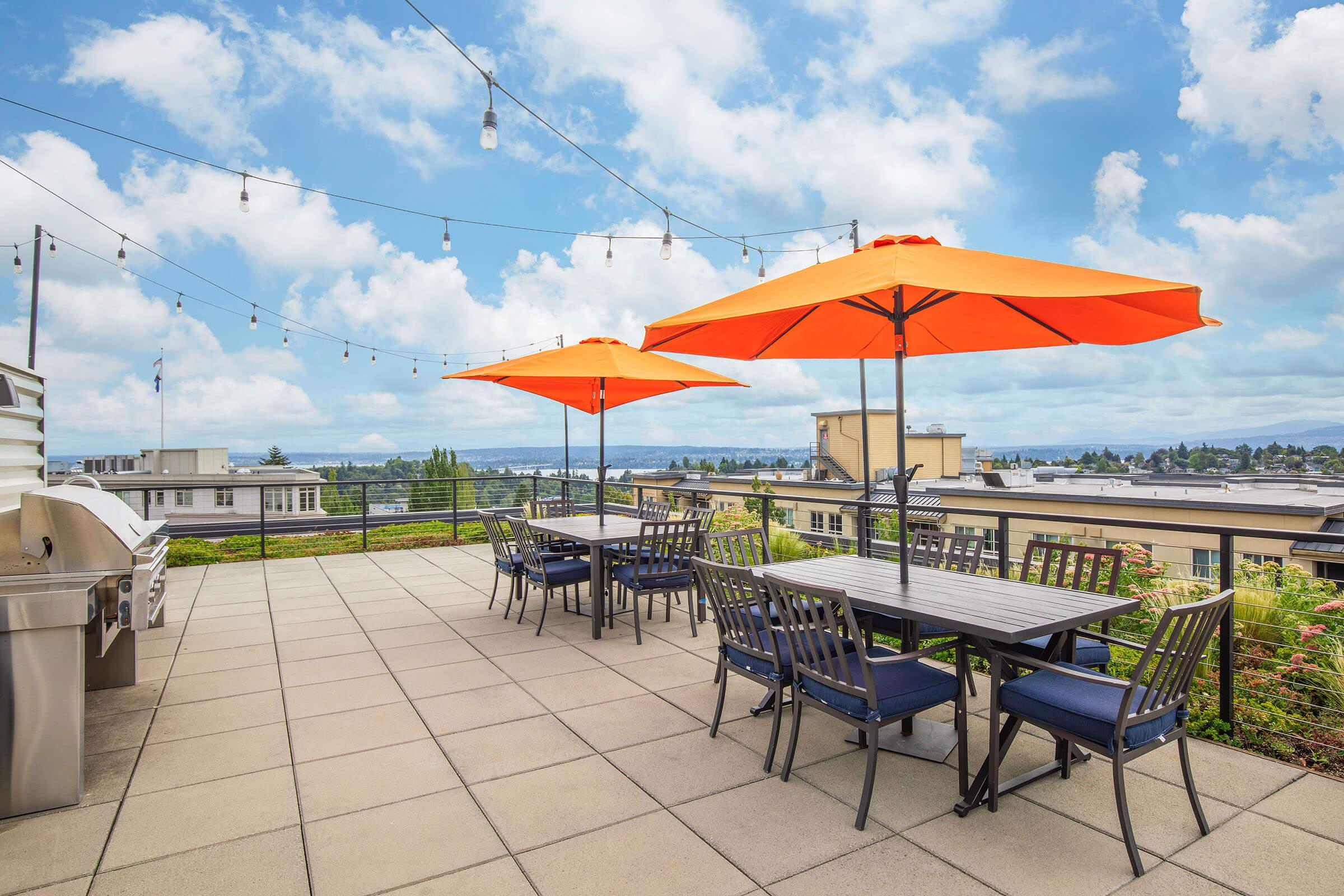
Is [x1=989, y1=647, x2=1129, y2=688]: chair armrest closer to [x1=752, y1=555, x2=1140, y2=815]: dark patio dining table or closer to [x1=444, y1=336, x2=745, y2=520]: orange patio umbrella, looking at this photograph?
[x1=752, y1=555, x2=1140, y2=815]: dark patio dining table

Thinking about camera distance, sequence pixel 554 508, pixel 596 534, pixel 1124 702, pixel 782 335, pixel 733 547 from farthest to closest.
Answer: pixel 554 508, pixel 596 534, pixel 733 547, pixel 782 335, pixel 1124 702

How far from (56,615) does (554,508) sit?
508 cm

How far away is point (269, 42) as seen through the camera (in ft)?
26.7

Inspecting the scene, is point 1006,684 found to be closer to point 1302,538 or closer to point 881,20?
point 1302,538

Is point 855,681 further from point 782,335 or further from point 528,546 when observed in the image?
point 528,546

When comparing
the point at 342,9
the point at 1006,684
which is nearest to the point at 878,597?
the point at 1006,684

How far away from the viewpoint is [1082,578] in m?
3.35

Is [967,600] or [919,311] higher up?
[919,311]

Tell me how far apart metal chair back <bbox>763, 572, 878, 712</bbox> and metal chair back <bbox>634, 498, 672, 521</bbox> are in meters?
3.49

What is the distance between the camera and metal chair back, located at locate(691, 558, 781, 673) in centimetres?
271

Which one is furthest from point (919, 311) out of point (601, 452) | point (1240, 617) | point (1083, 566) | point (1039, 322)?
point (601, 452)

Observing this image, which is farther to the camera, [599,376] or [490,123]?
[490,123]

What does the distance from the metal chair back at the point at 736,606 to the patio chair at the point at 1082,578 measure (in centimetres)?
99

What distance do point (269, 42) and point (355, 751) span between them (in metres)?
8.83
